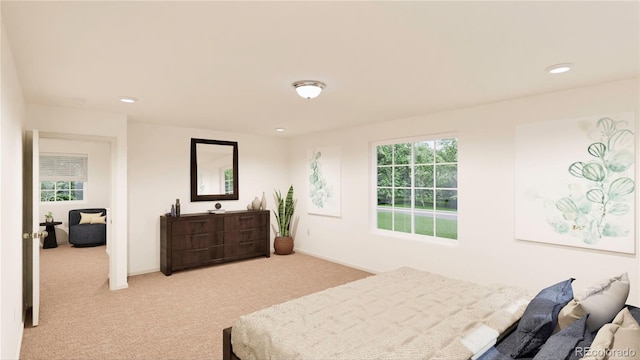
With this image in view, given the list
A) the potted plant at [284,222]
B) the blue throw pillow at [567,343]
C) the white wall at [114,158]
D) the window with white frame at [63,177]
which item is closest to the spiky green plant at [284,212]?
the potted plant at [284,222]

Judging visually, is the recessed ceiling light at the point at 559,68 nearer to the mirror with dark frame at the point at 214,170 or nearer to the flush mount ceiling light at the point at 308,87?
the flush mount ceiling light at the point at 308,87

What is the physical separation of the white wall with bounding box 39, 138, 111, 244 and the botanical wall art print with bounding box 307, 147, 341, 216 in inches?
179

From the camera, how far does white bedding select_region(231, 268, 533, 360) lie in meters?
1.76

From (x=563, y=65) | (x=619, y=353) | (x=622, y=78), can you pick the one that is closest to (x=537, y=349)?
(x=619, y=353)

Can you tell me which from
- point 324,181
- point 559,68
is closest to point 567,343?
point 559,68

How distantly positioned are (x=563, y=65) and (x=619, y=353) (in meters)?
2.18

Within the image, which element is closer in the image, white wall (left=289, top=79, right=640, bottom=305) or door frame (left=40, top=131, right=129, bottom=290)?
white wall (left=289, top=79, right=640, bottom=305)

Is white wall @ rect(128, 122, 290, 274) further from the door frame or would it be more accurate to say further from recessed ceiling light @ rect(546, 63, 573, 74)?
recessed ceiling light @ rect(546, 63, 573, 74)

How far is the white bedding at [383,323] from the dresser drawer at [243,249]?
11.6 ft

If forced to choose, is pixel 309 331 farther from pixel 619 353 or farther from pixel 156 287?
pixel 156 287

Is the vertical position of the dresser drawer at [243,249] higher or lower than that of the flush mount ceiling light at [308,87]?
lower

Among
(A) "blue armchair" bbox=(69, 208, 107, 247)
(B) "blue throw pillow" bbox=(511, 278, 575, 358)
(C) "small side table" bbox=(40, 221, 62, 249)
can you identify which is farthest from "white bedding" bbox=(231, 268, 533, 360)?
(C) "small side table" bbox=(40, 221, 62, 249)

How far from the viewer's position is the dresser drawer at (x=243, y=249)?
5742mm

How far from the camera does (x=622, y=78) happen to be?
300 cm
